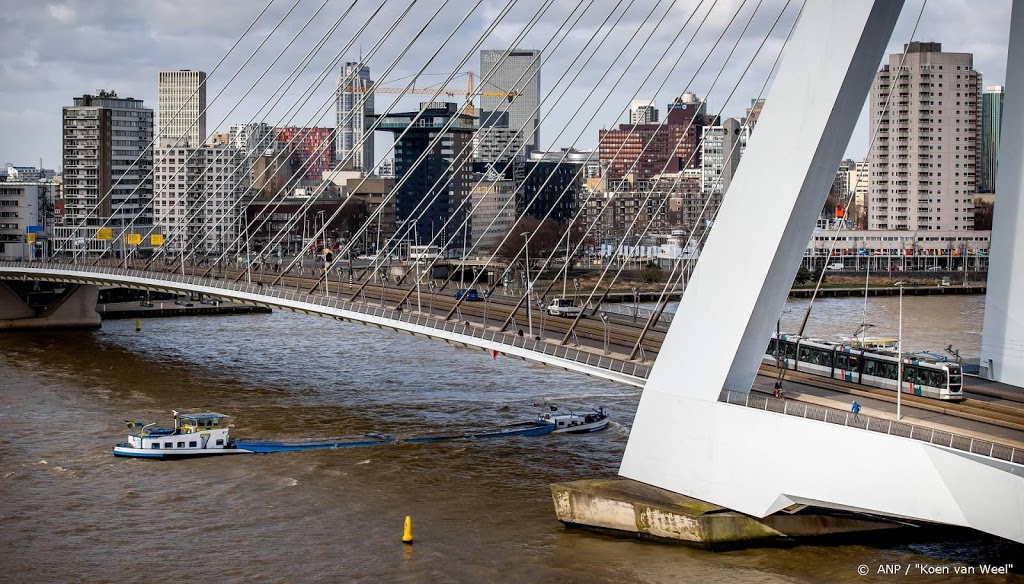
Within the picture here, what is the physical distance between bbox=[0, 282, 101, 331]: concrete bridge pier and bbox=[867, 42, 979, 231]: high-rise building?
37.3 m

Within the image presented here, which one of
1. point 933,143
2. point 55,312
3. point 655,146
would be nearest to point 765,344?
point 55,312

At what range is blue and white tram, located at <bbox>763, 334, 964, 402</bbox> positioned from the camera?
39.9ft

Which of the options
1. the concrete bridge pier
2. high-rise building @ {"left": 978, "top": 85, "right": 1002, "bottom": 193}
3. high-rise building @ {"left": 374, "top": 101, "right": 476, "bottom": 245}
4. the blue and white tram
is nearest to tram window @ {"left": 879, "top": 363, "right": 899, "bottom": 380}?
the blue and white tram

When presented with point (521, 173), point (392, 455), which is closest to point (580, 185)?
point (521, 173)

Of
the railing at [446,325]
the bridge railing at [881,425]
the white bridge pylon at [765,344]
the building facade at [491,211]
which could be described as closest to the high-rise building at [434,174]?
the building facade at [491,211]

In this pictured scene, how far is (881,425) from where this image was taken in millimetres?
9938

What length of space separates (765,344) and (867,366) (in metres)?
3.09

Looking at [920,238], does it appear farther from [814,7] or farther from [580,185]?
[814,7]

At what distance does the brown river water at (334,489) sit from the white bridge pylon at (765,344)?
2.31 ft

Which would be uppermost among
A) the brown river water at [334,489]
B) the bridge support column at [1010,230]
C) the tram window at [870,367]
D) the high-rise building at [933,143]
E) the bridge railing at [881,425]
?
the high-rise building at [933,143]

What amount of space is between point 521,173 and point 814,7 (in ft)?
203

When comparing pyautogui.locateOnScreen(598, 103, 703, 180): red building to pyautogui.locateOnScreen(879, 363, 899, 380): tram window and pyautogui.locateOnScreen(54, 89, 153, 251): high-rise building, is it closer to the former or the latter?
pyautogui.locateOnScreen(54, 89, 153, 251): high-rise building

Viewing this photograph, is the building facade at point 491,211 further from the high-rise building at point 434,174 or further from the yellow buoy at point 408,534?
the yellow buoy at point 408,534

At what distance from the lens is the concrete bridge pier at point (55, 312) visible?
98.5 feet
